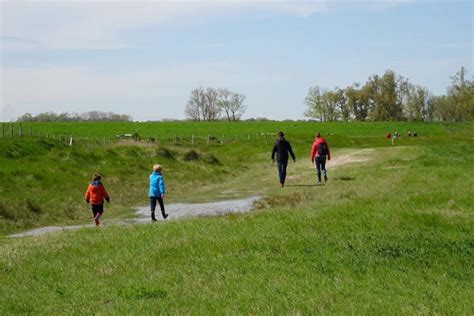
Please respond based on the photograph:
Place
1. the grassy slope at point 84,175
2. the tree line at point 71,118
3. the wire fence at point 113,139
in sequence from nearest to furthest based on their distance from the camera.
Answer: the grassy slope at point 84,175 < the wire fence at point 113,139 < the tree line at point 71,118

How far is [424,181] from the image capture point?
2444 cm

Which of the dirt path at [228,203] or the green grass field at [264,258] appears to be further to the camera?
the dirt path at [228,203]

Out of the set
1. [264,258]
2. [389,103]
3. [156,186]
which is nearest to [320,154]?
[156,186]

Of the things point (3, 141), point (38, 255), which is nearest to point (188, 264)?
point (38, 255)

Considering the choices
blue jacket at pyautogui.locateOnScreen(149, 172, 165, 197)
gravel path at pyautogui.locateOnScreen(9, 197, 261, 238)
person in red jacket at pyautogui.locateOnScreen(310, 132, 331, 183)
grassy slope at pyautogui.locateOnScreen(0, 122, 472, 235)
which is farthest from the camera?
person in red jacket at pyautogui.locateOnScreen(310, 132, 331, 183)

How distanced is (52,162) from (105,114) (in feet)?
466

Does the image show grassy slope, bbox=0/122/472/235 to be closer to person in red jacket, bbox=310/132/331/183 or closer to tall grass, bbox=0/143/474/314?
person in red jacket, bbox=310/132/331/183

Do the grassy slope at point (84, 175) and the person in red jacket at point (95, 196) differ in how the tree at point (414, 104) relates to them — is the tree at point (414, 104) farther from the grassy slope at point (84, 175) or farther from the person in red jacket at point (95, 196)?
the person in red jacket at point (95, 196)

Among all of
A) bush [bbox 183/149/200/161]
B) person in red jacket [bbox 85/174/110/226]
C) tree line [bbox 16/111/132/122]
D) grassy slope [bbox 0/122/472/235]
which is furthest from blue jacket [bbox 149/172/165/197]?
tree line [bbox 16/111/132/122]

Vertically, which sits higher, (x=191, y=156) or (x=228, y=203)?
(x=191, y=156)

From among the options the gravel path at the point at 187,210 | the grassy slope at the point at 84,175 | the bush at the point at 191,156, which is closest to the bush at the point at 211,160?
the grassy slope at the point at 84,175

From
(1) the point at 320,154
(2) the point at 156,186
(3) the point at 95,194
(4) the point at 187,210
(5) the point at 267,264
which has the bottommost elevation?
(4) the point at 187,210

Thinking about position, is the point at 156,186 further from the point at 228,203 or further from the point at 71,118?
the point at 71,118

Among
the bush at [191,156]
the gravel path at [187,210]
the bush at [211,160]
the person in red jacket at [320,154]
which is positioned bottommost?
the gravel path at [187,210]
